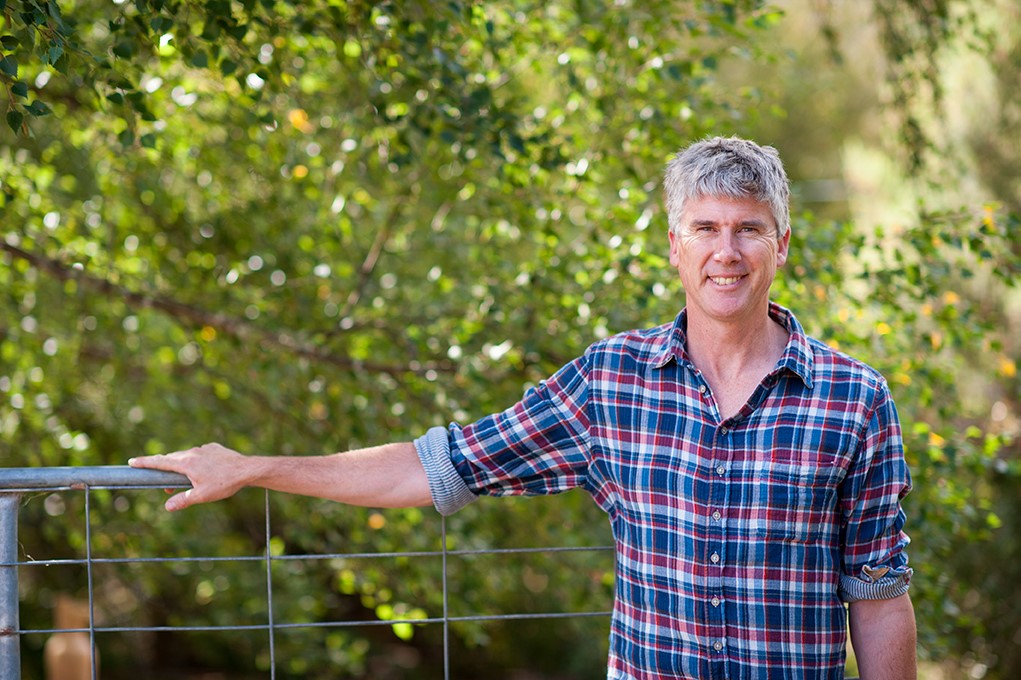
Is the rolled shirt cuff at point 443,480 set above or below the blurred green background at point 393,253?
below

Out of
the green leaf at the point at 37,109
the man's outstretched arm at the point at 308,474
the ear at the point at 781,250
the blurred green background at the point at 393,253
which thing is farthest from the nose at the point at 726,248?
the green leaf at the point at 37,109

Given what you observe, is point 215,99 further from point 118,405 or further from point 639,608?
point 639,608

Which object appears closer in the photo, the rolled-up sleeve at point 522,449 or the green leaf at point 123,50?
the rolled-up sleeve at point 522,449

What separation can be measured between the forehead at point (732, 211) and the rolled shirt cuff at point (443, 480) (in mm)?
690

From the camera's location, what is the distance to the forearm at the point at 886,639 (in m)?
1.89

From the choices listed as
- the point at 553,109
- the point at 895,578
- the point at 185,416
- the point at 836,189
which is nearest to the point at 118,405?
the point at 185,416

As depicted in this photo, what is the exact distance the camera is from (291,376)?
13.4 ft

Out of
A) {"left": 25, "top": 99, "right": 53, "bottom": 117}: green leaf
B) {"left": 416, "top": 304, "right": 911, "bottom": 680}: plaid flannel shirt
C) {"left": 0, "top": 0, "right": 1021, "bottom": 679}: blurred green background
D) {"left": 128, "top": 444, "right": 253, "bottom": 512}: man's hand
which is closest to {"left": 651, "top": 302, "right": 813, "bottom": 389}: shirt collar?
{"left": 416, "top": 304, "right": 911, "bottom": 680}: plaid flannel shirt

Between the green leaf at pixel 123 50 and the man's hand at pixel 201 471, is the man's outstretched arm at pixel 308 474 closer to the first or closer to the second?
the man's hand at pixel 201 471

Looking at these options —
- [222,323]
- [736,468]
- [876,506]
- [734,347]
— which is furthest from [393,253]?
[876,506]

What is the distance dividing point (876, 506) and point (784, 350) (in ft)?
1.05

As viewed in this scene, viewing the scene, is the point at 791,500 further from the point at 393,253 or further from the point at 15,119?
the point at 393,253

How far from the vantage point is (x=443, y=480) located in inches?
84.0

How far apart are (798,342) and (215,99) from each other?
2.92 metres
